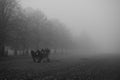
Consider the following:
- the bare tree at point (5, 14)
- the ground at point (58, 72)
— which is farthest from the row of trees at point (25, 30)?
the ground at point (58, 72)

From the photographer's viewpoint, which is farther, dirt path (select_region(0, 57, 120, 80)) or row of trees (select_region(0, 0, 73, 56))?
row of trees (select_region(0, 0, 73, 56))

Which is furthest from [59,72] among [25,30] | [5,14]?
[25,30]

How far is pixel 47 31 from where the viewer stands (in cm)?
5638

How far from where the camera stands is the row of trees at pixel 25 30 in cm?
3353

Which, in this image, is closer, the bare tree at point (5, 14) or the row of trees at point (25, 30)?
the bare tree at point (5, 14)

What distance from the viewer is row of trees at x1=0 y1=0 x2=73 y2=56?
33.5 meters

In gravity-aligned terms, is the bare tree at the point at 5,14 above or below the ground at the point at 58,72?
above

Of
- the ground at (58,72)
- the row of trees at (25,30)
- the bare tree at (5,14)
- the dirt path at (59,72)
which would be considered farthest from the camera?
the row of trees at (25,30)

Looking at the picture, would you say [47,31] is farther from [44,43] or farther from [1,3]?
[1,3]

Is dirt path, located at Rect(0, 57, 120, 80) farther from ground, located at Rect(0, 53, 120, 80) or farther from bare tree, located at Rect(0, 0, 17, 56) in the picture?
bare tree, located at Rect(0, 0, 17, 56)

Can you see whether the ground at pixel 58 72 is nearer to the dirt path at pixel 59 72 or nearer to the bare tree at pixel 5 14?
the dirt path at pixel 59 72

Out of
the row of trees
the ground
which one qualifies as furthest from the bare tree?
the ground

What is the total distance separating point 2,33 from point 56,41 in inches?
1396

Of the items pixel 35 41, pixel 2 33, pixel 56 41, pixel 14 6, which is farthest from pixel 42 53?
pixel 56 41
